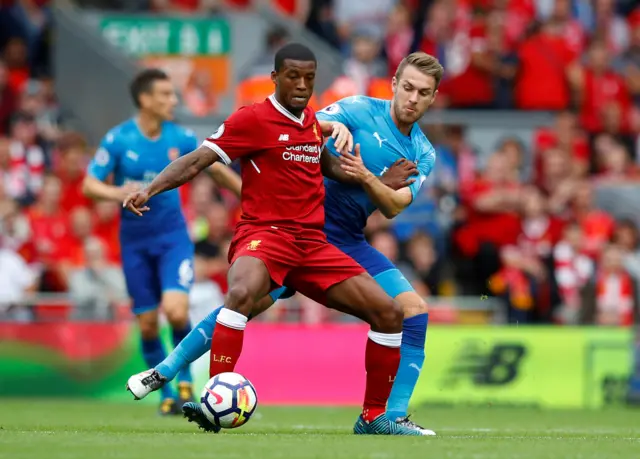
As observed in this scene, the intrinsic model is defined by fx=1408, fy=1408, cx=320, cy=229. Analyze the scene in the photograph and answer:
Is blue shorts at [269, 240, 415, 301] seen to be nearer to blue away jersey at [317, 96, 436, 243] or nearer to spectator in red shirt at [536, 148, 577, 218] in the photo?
blue away jersey at [317, 96, 436, 243]

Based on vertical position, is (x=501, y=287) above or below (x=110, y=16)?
below

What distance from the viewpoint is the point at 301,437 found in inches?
359

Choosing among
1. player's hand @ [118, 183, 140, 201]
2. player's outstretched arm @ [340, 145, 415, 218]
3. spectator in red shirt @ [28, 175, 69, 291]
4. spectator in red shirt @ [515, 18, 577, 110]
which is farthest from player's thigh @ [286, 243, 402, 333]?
spectator in red shirt @ [515, 18, 577, 110]

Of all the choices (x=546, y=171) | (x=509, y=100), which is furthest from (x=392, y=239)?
(x=509, y=100)

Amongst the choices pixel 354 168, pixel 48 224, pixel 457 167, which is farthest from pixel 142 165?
pixel 457 167

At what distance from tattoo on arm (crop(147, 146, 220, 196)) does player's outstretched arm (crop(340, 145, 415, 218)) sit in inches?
38.2

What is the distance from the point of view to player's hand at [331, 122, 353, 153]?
9.50 metres

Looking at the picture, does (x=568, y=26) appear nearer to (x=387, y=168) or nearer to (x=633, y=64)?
(x=633, y=64)

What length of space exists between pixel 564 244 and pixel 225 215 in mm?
4086

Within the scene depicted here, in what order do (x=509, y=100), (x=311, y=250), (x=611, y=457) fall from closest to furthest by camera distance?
(x=611, y=457), (x=311, y=250), (x=509, y=100)

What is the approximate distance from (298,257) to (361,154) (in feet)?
3.52

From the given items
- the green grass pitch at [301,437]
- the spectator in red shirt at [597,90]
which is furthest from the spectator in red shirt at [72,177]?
the spectator in red shirt at [597,90]

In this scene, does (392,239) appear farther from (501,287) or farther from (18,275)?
(18,275)

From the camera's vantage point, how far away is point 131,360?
1575 centimetres
